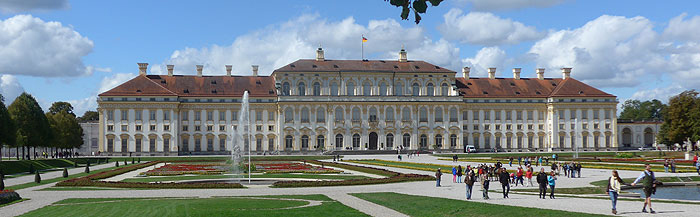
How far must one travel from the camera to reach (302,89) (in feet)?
286

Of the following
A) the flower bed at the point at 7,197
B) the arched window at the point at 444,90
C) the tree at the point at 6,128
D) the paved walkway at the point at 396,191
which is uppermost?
the arched window at the point at 444,90

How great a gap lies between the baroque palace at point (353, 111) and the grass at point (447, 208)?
61.6 m

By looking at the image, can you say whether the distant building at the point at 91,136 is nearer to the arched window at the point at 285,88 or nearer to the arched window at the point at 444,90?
the arched window at the point at 285,88

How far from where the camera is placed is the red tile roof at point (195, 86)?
83500mm

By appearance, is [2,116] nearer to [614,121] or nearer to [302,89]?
[302,89]

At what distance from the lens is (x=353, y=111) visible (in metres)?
87.9

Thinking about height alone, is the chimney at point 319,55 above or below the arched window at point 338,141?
above

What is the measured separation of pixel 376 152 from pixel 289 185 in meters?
52.0

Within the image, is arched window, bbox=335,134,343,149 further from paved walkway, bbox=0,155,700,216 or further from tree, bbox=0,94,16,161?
paved walkway, bbox=0,155,700,216

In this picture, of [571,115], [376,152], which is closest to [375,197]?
[376,152]

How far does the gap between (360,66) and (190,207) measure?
67376 mm

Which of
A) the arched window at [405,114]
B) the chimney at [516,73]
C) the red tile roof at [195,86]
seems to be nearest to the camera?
the red tile roof at [195,86]

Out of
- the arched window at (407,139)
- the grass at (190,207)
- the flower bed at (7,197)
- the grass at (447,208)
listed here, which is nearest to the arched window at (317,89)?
the arched window at (407,139)

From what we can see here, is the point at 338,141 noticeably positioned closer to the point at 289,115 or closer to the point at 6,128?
the point at 289,115
